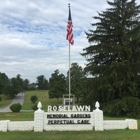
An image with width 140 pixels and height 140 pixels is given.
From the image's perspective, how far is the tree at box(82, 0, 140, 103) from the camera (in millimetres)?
18406

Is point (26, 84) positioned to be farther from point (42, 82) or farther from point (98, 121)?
point (98, 121)

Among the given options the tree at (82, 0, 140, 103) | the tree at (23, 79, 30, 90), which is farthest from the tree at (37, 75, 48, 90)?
the tree at (82, 0, 140, 103)

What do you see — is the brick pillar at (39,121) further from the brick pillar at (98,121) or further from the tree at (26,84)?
the tree at (26,84)

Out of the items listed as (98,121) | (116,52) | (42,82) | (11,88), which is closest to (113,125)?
(98,121)

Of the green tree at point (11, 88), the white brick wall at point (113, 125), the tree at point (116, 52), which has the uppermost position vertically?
the tree at point (116, 52)

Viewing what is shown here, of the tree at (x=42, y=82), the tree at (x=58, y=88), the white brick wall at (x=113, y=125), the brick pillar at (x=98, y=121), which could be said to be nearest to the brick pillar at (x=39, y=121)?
the brick pillar at (x=98, y=121)

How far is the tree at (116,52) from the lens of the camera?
1841 centimetres

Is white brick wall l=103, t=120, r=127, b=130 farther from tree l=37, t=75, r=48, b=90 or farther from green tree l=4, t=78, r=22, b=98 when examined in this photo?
tree l=37, t=75, r=48, b=90

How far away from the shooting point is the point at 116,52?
1902cm

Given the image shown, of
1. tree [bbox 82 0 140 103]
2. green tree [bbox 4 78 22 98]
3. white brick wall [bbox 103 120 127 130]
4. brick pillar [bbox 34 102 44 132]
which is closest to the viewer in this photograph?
brick pillar [bbox 34 102 44 132]

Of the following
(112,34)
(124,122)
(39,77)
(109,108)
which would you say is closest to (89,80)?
(109,108)

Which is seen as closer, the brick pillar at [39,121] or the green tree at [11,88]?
the brick pillar at [39,121]

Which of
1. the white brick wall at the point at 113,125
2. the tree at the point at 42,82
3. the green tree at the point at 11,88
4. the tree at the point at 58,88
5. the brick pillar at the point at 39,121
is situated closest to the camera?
the brick pillar at the point at 39,121

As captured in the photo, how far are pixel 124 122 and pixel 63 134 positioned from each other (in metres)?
3.41
